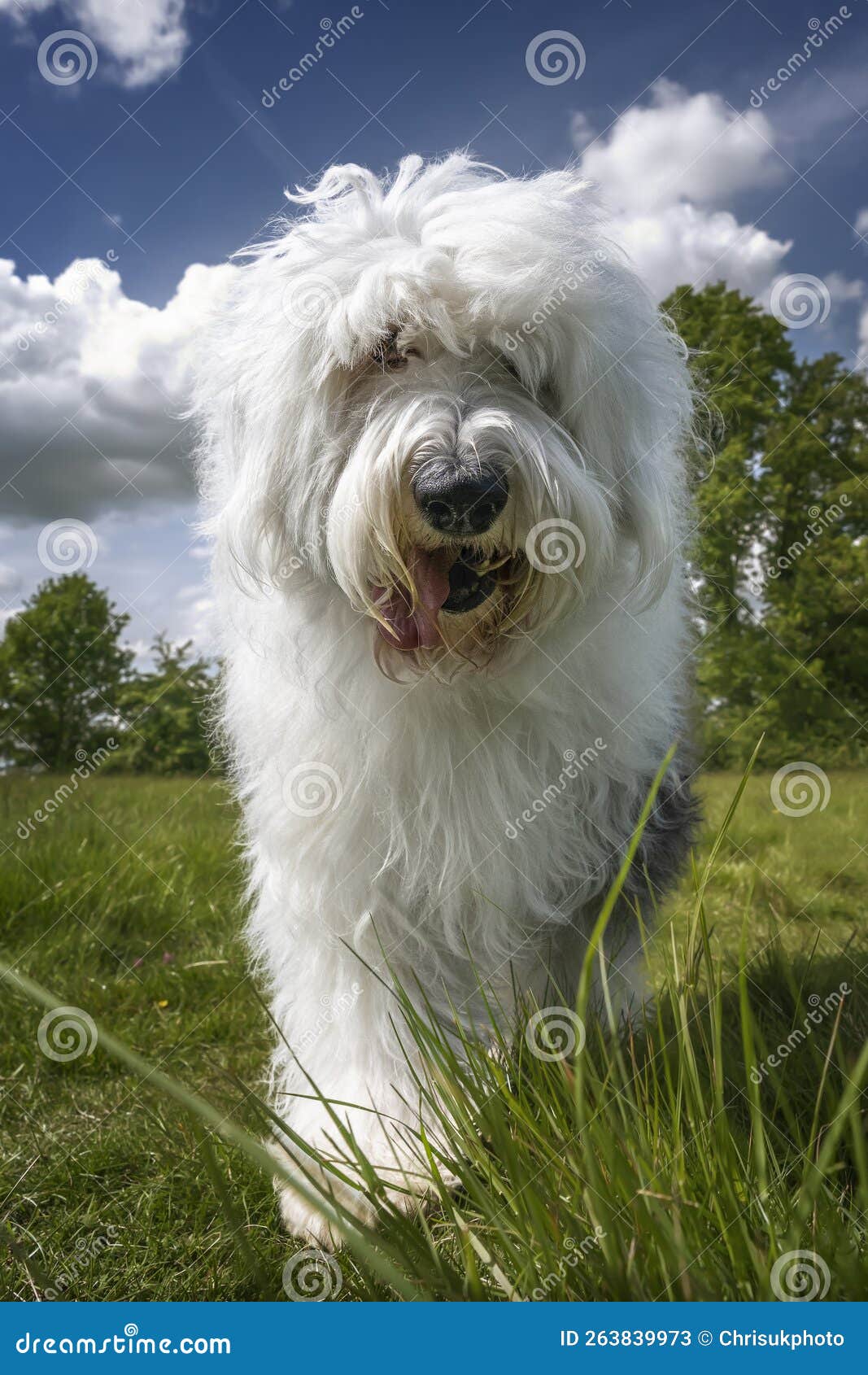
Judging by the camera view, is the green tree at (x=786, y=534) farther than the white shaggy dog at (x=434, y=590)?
Yes

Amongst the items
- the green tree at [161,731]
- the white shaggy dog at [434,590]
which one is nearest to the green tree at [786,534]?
the green tree at [161,731]

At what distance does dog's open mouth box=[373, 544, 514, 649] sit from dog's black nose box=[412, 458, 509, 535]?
11 cm

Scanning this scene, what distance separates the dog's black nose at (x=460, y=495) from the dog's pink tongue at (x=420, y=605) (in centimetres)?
13

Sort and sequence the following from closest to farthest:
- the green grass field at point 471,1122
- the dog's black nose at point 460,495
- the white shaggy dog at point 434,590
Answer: the green grass field at point 471,1122 → the dog's black nose at point 460,495 → the white shaggy dog at point 434,590

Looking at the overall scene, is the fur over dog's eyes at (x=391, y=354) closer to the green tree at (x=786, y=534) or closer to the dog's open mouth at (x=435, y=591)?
the dog's open mouth at (x=435, y=591)

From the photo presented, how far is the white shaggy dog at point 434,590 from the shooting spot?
2.25 metres

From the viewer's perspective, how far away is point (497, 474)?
2121 millimetres

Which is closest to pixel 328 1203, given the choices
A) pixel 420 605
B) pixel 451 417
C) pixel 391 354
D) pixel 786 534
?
pixel 420 605

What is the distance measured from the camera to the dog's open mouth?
89.6 inches

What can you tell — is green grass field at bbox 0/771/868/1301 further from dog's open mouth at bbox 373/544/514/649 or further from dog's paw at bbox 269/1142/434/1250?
dog's open mouth at bbox 373/544/514/649

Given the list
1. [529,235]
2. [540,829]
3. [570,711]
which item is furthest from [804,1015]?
[529,235]

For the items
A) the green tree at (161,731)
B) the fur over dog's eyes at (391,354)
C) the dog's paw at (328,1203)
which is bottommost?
the dog's paw at (328,1203)

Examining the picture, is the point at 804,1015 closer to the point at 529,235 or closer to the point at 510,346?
the point at 510,346

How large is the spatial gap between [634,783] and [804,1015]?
72 centimetres
